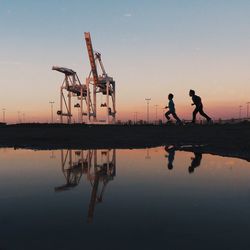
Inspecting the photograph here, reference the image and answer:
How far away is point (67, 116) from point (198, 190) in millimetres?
77780

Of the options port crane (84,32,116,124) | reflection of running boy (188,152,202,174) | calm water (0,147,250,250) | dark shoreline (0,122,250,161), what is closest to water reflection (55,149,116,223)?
calm water (0,147,250,250)

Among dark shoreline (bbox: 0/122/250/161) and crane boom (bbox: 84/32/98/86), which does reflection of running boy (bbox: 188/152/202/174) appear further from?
crane boom (bbox: 84/32/98/86)

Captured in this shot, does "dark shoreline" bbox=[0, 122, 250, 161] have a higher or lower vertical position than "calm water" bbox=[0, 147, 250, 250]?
higher

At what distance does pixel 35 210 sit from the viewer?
4238 mm

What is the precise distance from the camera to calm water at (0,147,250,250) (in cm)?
A: 304

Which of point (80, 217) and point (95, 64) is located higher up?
point (95, 64)

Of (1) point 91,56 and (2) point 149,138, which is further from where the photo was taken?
(1) point 91,56

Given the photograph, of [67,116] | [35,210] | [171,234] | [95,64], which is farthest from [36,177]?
[67,116]

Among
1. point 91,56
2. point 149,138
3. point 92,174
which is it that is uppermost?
point 91,56

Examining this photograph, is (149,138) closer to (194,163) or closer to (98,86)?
(194,163)

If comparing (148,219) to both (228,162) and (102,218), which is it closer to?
(102,218)

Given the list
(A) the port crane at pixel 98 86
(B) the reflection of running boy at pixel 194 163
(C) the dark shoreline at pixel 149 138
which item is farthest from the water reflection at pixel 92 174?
(A) the port crane at pixel 98 86

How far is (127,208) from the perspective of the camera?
4277mm

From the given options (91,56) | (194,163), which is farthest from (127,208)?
(91,56)
